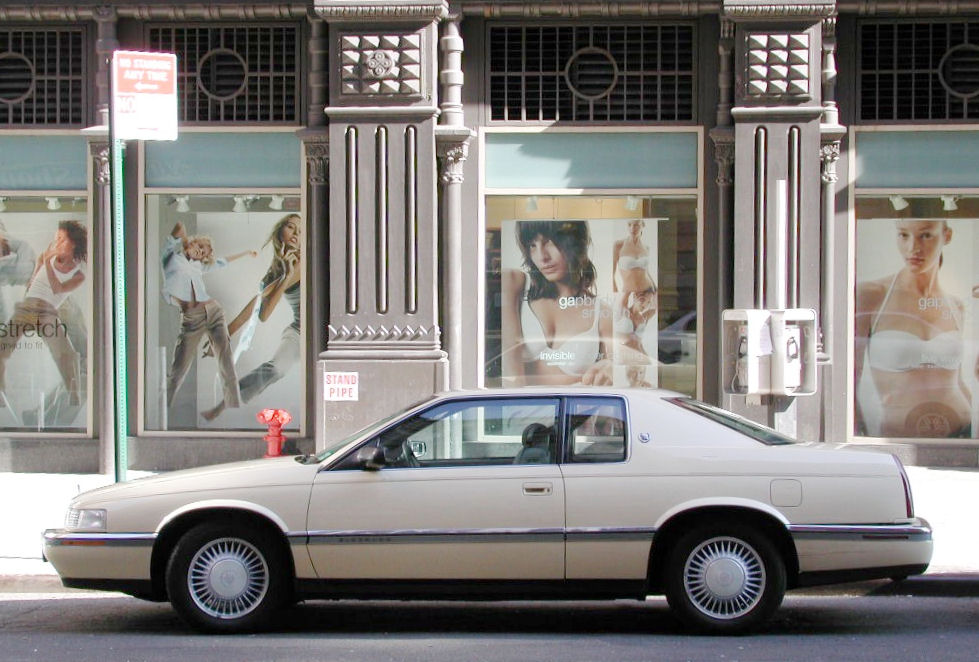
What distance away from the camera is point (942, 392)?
13594 mm

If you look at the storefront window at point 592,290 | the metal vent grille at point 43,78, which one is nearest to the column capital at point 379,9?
the storefront window at point 592,290

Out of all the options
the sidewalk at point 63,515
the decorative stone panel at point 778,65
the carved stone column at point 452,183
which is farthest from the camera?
the carved stone column at point 452,183

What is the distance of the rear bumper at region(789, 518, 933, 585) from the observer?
22.8 ft

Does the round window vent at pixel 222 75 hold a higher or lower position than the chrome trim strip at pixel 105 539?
higher

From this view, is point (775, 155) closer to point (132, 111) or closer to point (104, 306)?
point (132, 111)

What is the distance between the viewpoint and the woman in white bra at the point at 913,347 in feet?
44.4

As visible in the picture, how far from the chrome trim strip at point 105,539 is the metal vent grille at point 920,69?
9.28 m

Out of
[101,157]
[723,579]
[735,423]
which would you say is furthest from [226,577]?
[101,157]

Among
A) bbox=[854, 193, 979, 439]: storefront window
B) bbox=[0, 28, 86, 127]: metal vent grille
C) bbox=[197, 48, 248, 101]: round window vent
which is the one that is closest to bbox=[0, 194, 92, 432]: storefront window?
bbox=[0, 28, 86, 127]: metal vent grille

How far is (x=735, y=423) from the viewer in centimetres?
750

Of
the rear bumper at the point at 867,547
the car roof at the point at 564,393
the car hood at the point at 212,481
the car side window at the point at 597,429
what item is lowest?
the rear bumper at the point at 867,547

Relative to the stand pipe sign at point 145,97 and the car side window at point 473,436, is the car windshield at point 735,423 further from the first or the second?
the stand pipe sign at point 145,97

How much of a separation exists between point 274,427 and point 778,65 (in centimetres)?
633

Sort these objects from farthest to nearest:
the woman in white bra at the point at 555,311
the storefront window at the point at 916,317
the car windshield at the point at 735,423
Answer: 1. the woman in white bra at the point at 555,311
2. the storefront window at the point at 916,317
3. the car windshield at the point at 735,423
